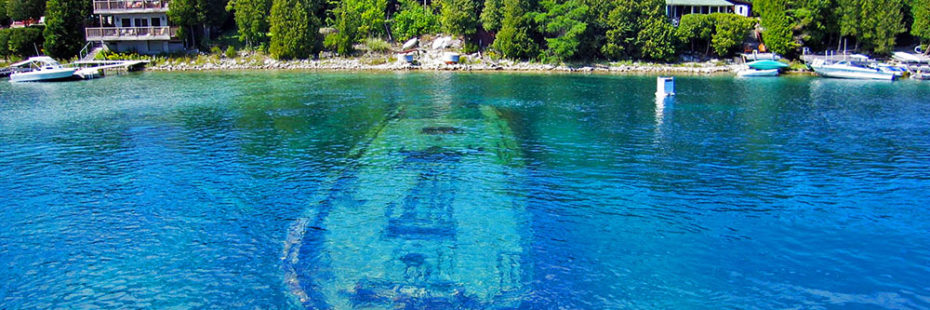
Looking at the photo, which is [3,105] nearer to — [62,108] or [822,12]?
[62,108]

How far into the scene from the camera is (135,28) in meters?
68.9

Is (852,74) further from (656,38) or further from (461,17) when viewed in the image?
(461,17)

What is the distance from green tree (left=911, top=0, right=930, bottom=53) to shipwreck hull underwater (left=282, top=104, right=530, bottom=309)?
2499 inches

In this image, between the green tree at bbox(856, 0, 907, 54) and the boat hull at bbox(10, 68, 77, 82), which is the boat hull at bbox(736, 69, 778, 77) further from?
the boat hull at bbox(10, 68, 77, 82)

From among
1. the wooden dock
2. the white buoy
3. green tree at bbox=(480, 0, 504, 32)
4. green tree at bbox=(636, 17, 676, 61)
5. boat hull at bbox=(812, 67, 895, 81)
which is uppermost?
green tree at bbox=(480, 0, 504, 32)

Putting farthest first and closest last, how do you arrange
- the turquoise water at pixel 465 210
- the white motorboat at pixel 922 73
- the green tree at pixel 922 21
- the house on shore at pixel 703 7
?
the house on shore at pixel 703 7
the green tree at pixel 922 21
the white motorboat at pixel 922 73
the turquoise water at pixel 465 210

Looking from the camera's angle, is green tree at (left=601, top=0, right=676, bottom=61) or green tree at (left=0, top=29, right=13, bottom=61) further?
green tree at (left=0, top=29, right=13, bottom=61)

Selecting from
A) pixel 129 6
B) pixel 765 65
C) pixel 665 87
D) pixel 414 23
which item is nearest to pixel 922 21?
pixel 765 65

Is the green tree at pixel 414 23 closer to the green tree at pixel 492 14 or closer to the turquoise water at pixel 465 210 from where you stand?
the green tree at pixel 492 14

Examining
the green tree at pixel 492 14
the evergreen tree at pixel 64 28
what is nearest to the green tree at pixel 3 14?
the evergreen tree at pixel 64 28

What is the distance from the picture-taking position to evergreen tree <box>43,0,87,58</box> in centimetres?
6769

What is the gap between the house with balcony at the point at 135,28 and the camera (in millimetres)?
68875

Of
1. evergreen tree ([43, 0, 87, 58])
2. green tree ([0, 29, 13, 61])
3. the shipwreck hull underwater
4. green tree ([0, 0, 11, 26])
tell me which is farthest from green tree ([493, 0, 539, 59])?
green tree ([0, 0, 11, 26])

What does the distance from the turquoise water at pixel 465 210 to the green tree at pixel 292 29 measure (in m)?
36.8
